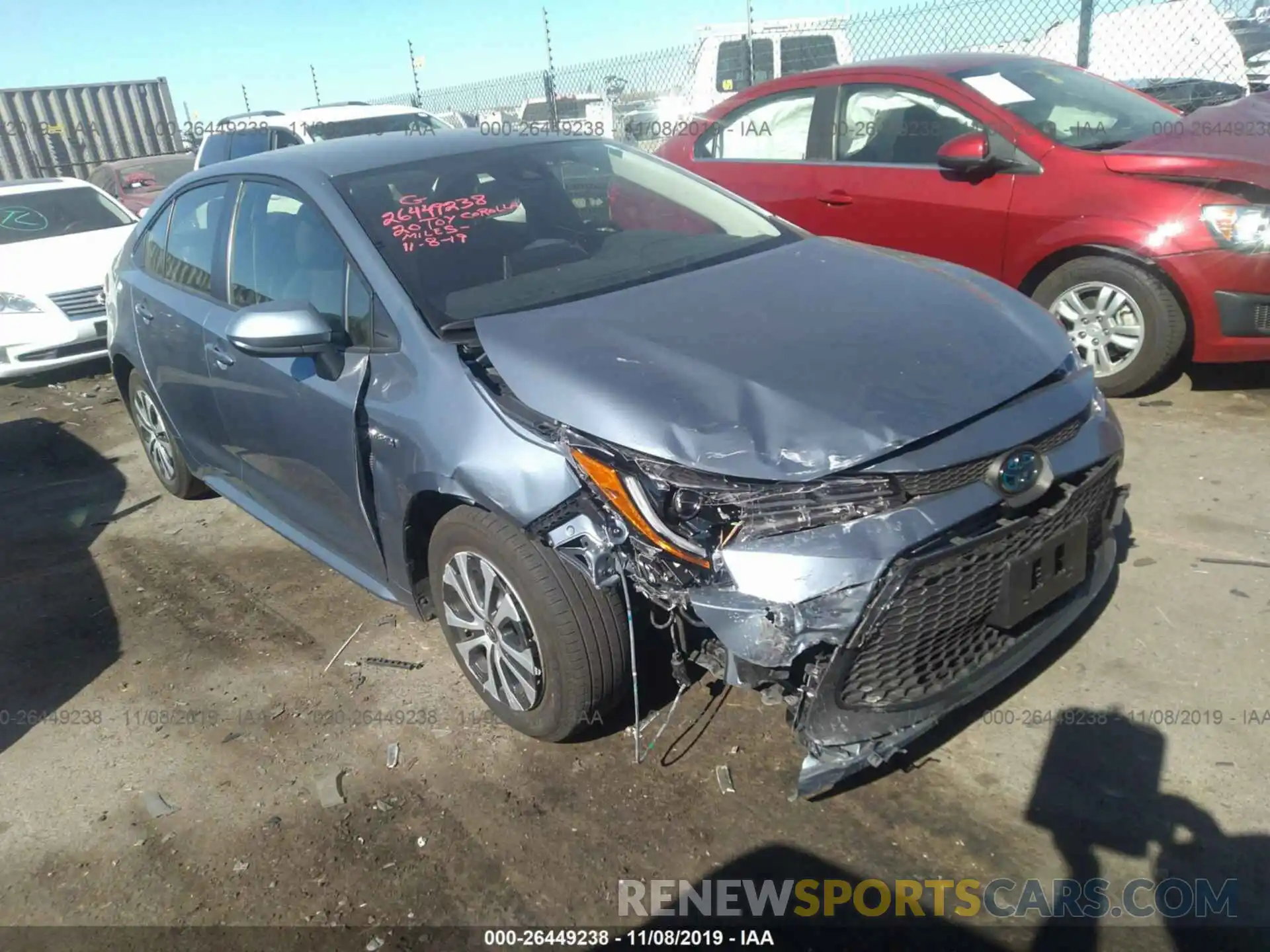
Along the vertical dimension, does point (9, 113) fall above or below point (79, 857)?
above

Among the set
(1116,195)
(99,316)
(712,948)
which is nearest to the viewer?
(712,948)

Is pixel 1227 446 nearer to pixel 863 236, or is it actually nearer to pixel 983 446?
pixel 863 236

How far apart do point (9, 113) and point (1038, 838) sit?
→ 1855 centimetres

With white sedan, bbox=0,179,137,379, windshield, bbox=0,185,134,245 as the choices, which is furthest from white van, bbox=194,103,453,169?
white sedan, bbox=0,179,137,379

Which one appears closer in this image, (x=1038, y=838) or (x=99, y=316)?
(x=1038, y=838)

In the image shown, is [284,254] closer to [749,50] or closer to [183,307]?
[183,307]

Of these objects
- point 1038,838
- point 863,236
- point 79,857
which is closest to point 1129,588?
point 1038,838

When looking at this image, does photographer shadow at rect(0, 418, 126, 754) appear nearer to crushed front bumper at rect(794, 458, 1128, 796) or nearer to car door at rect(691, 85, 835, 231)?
crushed front bumper at rect(794, 458, 1128, 796)

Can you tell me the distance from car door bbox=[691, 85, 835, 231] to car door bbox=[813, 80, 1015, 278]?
97 millimetres

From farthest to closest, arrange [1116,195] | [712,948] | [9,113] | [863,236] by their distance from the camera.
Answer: [9,113]
[863,236]
[1116,195]
[712,948]

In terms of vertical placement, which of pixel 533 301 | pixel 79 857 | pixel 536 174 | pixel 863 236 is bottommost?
pixel 79 857

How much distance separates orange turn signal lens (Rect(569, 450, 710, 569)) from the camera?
2.18m

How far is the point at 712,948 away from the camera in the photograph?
2143mm

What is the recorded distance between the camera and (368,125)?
1064 centimetres
